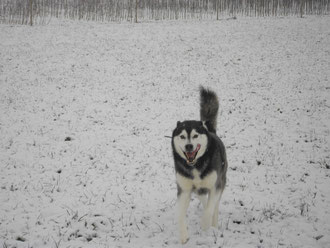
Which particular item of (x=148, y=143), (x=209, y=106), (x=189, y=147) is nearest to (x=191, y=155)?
(x=189, y=147)

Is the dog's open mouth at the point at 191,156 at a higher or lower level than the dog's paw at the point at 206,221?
higher

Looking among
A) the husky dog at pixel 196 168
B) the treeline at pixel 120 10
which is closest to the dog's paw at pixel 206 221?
the husky dog at pixel 196 168

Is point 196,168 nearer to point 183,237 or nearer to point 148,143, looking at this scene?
point 183,237

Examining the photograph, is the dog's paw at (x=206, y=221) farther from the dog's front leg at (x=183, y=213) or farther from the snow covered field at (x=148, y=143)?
the dog's front leg at (x=183, y=213)

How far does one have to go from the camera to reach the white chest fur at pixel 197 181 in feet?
12.6

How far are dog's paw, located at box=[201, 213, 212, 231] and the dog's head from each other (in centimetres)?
102

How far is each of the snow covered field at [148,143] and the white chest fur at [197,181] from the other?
3.21ft

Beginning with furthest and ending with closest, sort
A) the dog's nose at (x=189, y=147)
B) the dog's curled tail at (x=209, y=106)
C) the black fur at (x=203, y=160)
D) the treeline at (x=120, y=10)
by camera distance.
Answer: the treeline at (x=120, y=10) < the dog's curled tail at (x=209, y=106) < the black fur at (x=203, y=160) < the dog's nose at (x=189, y=147)

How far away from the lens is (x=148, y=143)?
900 centimetres

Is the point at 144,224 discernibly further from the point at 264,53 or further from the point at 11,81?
the point at 264,53

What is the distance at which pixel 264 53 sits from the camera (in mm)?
21344

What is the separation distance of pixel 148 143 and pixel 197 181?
530 centimetres

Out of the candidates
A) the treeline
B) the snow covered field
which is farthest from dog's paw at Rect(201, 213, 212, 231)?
the treeline

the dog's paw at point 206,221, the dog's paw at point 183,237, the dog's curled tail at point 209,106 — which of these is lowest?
the dog's paw at point 183,237
